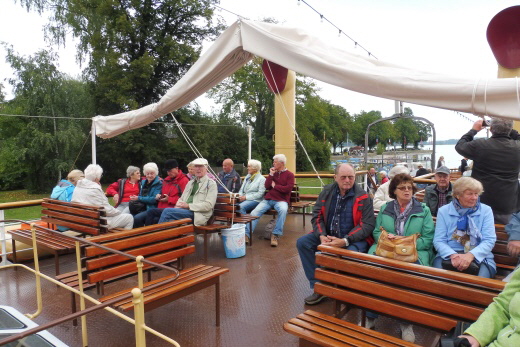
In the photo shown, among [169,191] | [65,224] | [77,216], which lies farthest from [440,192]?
[65,224]

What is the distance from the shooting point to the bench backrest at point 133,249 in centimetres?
296

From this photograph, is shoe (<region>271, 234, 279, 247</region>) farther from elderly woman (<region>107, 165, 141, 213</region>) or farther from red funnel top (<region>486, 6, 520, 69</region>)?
red funnel top (<region>486, 6, 520, 69</region>)

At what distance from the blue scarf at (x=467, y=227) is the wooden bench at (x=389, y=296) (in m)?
0.78

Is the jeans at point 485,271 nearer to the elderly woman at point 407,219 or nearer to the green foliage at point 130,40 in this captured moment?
the elderly woman at point 407,219

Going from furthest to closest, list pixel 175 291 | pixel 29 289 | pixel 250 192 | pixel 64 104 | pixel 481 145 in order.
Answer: pixel 64 104
pixel 250 192
pixel 29 289
pixel 481 145
pixel 175 291

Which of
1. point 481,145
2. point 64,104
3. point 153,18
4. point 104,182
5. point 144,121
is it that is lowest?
point 104,182

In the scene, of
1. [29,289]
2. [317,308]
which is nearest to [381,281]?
[317,308]

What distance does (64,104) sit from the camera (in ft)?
71.2

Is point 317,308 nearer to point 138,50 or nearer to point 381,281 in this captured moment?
point 381,281

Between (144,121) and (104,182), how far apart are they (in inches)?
840

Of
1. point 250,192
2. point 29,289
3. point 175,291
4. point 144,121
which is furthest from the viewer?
point 250,192

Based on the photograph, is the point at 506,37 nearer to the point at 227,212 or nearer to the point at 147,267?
the point at 227,212

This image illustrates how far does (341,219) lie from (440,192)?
140 centimetres

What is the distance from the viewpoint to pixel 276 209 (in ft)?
19.4
